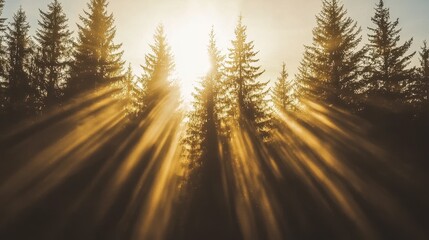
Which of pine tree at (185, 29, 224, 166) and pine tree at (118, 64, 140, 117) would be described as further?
pine tree at (118, 64, 140, 117)

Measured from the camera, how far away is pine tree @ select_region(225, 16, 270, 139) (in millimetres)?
26812

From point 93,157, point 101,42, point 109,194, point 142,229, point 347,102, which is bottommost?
point 142,229

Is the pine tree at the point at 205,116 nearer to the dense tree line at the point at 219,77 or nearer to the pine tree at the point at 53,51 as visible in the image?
the dense tree line at the point at 219,77

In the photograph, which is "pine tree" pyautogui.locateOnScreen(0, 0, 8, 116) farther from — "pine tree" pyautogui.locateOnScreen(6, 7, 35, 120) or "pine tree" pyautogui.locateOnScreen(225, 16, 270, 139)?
"pine tree" pyautogui.locateOnScreen(225, 16, 270, 139)

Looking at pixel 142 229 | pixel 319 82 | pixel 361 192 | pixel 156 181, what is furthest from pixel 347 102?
pixel 142 229

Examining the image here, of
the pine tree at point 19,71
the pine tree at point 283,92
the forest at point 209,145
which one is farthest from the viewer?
the pine tree at point 283,92

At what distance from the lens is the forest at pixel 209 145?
16859mm

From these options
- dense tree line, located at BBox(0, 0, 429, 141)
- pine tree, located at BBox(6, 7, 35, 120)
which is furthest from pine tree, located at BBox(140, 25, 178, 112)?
pine tree, located at BBox(6, 7, 35, 120)

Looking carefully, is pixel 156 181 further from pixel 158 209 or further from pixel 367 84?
pixel 367 84

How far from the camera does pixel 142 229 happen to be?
17125 millimetres

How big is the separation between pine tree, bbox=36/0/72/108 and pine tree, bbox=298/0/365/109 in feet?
60.7

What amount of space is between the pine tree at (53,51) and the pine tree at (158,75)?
19.8ft

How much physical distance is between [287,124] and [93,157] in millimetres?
17200

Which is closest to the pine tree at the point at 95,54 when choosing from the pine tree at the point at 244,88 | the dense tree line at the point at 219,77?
the dense tree line at the point at 219,77
